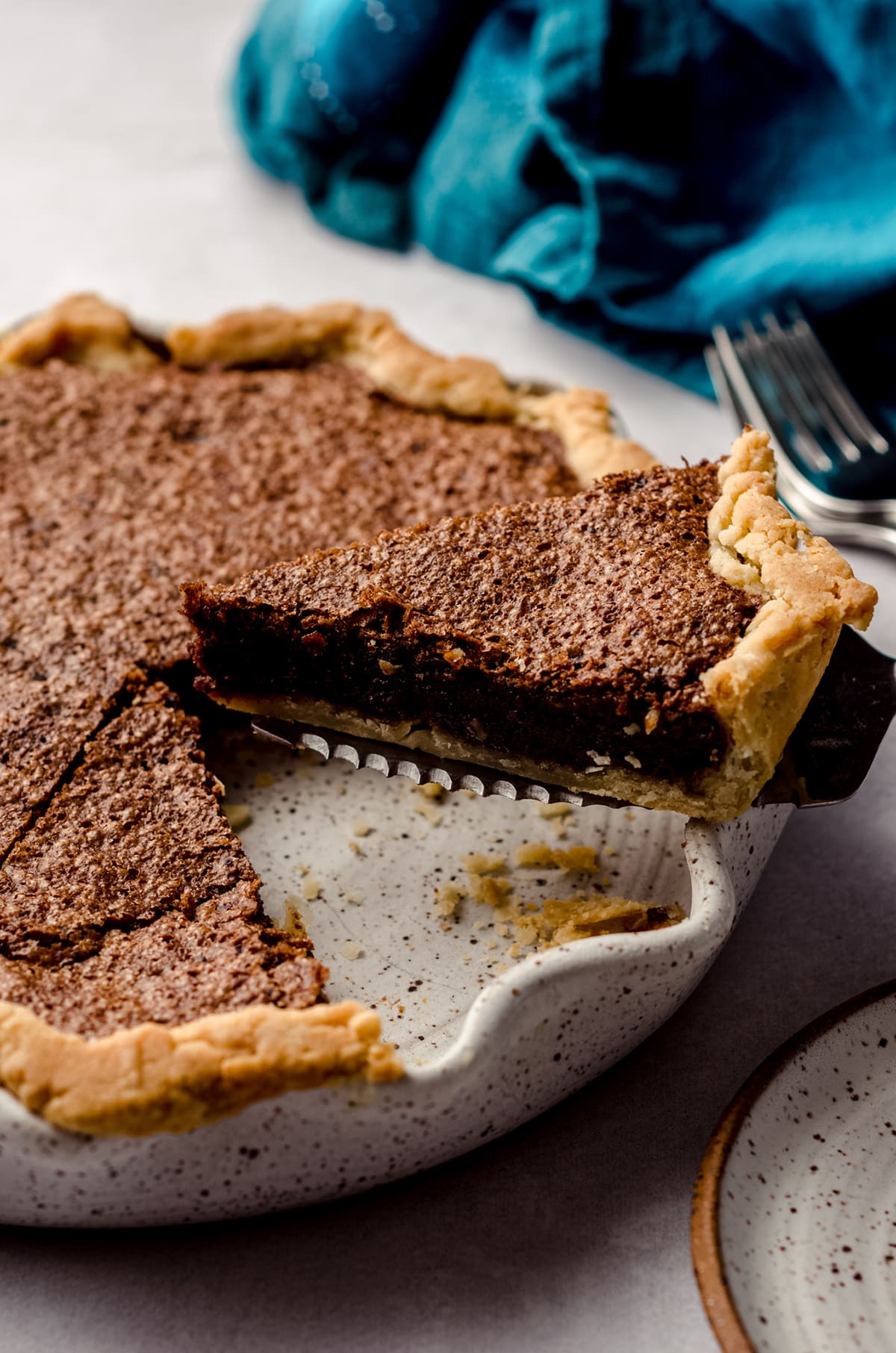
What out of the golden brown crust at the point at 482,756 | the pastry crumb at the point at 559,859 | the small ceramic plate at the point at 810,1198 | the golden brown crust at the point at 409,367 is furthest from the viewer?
the golden brown crust at the point at 409,367

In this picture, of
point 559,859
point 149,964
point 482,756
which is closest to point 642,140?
point 482,756

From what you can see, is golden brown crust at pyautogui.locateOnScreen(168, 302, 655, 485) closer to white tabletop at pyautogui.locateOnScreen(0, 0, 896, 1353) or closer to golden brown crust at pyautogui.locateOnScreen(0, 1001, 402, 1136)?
white tabletop at pyautogui.locateOnScreen(0, 0, 896, 1353)

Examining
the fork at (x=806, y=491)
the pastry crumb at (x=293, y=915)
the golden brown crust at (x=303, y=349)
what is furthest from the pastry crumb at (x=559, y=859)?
the golden brown crust at (x=303, y=349)

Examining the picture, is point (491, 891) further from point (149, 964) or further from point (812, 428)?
point (812, 428)

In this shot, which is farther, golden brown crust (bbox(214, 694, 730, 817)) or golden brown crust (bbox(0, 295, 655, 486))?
golden brown crust (bbox(0, 295, 655, 486))

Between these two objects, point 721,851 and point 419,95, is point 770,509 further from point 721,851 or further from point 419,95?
point 419,95

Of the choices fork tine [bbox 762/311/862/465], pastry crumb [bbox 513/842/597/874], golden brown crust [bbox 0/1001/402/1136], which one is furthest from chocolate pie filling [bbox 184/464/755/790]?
fork tine [bbox 762/311/862/465]

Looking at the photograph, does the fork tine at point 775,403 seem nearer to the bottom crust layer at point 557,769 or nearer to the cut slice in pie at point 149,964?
the bottom crust layer at point 557,769
